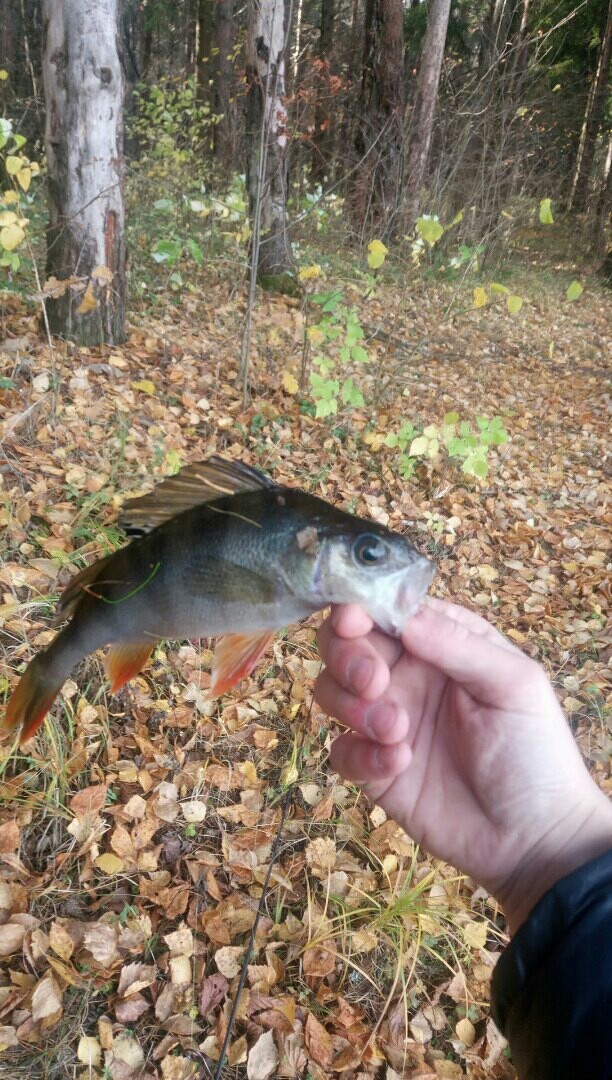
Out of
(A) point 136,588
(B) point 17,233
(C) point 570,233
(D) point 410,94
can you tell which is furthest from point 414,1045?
(C) point 570,233

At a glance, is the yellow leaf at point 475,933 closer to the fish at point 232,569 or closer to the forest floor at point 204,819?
the forest floor at point 204,819

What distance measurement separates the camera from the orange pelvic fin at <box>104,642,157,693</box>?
1.59 meters

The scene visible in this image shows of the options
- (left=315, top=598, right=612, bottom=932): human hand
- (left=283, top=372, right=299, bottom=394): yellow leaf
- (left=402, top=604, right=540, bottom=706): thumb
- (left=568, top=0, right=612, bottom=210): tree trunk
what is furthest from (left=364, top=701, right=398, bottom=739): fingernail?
(left=568, top=0, right=612, bottom=210): tree trunk

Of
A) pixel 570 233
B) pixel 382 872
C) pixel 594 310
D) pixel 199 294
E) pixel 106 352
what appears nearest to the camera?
pixel 382 872

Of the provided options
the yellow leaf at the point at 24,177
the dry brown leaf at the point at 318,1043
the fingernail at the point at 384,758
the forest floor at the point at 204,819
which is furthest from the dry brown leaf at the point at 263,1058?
the yellow leaf at the point at 24,177

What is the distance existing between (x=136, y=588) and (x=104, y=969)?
1536 millimetres

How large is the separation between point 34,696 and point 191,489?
644mm

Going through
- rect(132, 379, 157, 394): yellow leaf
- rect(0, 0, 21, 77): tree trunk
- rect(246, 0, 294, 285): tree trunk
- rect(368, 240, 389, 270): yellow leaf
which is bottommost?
rect(132, 379, 157, 394): yellow leaf

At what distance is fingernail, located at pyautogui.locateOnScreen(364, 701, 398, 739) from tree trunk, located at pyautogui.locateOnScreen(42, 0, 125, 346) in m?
3.40

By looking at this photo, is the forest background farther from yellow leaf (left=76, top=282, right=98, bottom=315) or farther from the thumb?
the thumb

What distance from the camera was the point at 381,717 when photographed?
1708 millimetres

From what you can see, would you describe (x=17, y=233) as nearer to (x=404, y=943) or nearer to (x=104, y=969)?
(x=104, y=969)

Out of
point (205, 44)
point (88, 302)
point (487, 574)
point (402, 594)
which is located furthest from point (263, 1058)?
point (205, 44)

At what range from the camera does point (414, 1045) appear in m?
2.35
